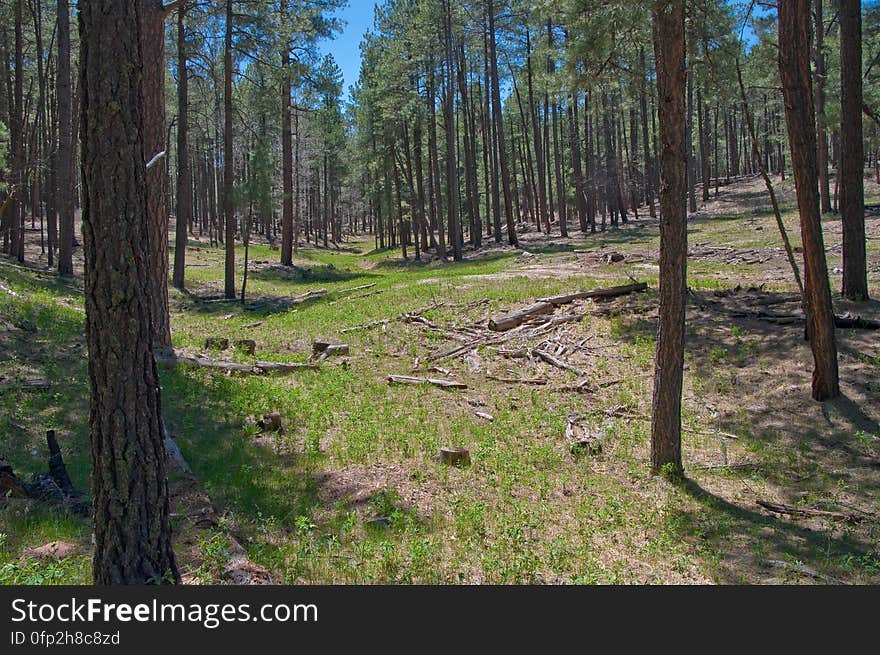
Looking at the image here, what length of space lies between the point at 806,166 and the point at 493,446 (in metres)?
5.92

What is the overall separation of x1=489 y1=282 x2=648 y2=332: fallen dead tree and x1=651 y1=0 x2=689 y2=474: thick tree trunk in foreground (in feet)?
21.8

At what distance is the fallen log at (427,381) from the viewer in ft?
37.4

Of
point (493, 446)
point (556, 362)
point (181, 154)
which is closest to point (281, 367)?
point (493, 446)

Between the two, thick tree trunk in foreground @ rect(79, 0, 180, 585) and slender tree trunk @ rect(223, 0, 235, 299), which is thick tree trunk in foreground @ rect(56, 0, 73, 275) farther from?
thick tree trunk in foreground @ rect(79, 0, 180, 585)

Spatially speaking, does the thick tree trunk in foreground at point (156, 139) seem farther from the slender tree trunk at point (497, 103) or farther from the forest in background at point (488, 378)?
the slender tree trunk at point (497, 103)

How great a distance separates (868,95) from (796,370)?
17.8 metres

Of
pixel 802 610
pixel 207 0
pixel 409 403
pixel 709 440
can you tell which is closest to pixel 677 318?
pixel 709 440

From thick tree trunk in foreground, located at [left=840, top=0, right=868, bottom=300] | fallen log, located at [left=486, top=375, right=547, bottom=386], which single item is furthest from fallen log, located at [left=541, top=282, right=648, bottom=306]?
thick tree trunk in foreground, located at [left=840, top=0, right=868, bottom=300]

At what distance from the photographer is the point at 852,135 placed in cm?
1178

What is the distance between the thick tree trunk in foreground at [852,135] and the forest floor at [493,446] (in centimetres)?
126

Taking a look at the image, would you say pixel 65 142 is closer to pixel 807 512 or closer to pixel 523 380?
pixel 523 380

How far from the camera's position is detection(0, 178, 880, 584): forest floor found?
5355 millimetres

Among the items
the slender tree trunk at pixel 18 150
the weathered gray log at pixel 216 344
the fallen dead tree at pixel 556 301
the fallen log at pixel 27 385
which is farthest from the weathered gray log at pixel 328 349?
the slender tree trunk at pixel 18 150

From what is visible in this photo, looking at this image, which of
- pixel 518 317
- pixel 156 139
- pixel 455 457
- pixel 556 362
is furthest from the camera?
pixel 518 317
